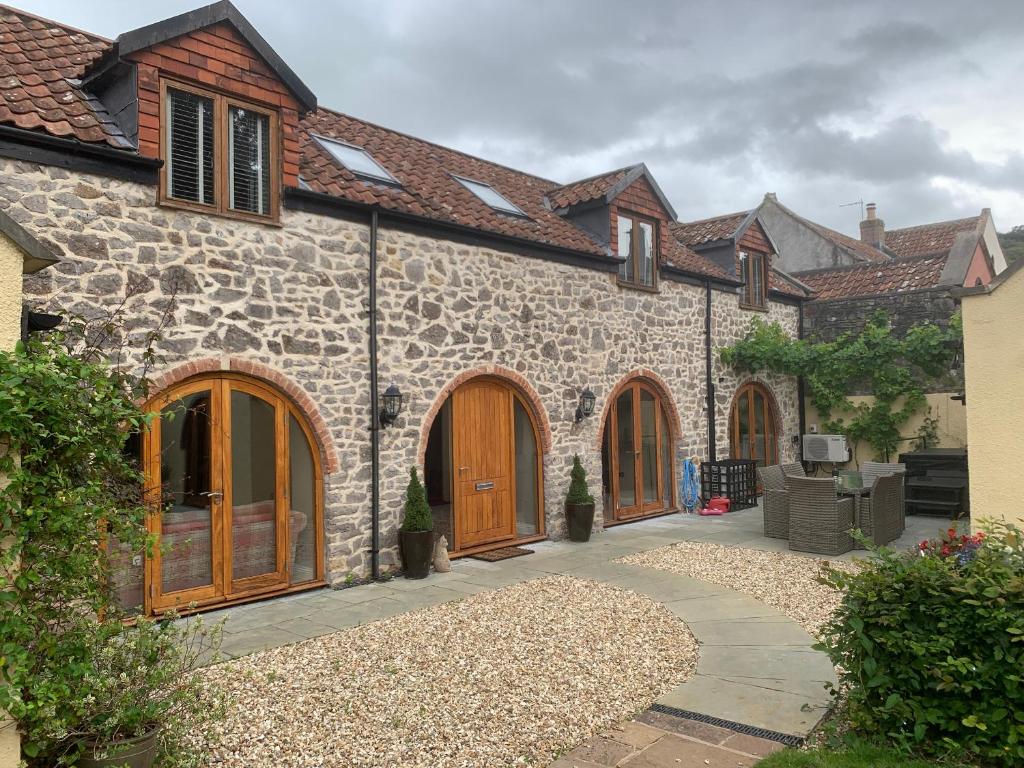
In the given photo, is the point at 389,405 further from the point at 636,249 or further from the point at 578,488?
the point at 636,249

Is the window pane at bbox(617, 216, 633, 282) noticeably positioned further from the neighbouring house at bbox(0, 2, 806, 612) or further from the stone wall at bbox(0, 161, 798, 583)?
the stone wall at bbox(0, 161, 798, 583)

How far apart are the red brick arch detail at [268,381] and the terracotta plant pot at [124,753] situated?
3726mm

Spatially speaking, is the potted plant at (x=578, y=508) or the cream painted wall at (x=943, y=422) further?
the cream painted wall at (x=943, y=422)

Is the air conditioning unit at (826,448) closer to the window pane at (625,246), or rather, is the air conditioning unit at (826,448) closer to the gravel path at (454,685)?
the window pane at (625,246)

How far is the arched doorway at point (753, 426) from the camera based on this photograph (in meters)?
15.2

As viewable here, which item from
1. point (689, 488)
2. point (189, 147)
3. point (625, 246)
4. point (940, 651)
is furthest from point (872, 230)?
point (940, 651)

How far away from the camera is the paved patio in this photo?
4438mm

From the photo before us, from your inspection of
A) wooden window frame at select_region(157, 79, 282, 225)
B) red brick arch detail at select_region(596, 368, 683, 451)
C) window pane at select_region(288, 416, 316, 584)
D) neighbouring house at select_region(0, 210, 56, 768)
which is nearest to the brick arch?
red brick arch detail at select_region(596, 368, 683, 451)

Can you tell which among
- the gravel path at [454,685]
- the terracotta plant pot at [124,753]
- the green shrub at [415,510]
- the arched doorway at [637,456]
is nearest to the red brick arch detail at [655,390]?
the arched doorway at [637,456]

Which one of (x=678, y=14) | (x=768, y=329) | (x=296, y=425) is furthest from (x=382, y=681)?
(x=768, y=329)

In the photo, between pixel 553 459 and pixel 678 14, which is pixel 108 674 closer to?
pixel 553 459

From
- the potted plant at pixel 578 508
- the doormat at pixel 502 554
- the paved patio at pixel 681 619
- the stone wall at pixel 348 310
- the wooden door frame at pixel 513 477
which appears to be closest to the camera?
the paved patio at pixel 681 619

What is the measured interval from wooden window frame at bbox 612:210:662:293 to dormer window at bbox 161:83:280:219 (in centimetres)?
626

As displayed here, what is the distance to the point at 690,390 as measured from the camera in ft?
45.5
